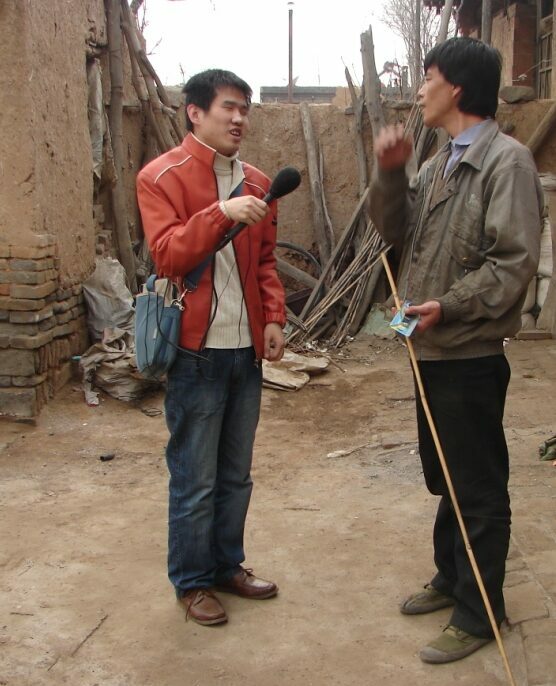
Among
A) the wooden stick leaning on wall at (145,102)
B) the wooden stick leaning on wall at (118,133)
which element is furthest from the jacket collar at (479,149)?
the wooden stick leaning on wall at (145,102)

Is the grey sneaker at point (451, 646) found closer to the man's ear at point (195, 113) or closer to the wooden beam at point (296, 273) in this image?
the man's ear at point (195, 113)

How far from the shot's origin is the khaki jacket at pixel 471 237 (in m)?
2.49

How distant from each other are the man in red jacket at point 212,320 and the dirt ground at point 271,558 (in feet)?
0.80

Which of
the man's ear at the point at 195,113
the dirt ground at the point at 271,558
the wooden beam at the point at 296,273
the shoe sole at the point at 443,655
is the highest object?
the man's ear at the point at 195,113

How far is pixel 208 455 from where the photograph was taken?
Answer: 9.84 feet

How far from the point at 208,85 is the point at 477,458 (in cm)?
154

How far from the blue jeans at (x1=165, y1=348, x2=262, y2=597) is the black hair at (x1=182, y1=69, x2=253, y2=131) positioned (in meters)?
0.86

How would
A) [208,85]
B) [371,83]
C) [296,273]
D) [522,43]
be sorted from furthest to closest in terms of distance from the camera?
[522,43]
[296,273]
[371,83]
[208,85]

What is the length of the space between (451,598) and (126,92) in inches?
261

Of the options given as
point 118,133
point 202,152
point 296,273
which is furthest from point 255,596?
point 296,273

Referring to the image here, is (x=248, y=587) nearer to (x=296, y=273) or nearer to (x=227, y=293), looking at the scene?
(x=227, y=293)

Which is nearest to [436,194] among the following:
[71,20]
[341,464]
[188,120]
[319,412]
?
[188,120]

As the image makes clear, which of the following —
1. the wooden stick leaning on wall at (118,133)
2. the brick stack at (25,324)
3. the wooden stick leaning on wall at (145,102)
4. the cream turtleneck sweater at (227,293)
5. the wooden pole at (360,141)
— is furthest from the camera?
the wooden pole at (360,141)

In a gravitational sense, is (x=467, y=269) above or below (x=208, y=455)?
above
